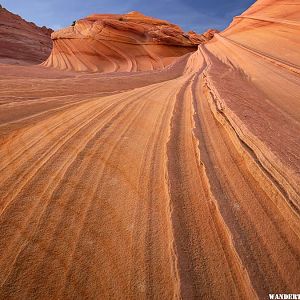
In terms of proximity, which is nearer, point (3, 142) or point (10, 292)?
point (10, 292)

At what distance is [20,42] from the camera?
17812mm

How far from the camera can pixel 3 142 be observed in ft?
6.42

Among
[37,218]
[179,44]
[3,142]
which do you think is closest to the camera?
[37,218]

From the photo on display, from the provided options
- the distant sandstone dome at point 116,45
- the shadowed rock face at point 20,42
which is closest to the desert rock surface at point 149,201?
the distant sandstone dome at point 116,45

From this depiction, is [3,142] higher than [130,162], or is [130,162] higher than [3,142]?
[3,142]

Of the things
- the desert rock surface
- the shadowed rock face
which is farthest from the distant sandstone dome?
the desert rock surface

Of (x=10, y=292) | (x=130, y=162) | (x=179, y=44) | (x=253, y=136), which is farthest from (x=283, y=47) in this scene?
(x=179, y=44)

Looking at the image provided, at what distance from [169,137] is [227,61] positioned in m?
4.52

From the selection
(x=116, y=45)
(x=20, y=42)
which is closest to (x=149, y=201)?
(x=116, y=45)

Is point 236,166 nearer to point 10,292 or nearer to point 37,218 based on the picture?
point 37,218

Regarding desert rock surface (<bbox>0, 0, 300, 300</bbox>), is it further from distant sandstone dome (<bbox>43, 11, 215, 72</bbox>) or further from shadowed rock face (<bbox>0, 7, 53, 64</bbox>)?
shadowed rock face (<bbox>0, 7, 53, 64</bbox>)

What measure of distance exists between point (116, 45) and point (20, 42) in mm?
9723

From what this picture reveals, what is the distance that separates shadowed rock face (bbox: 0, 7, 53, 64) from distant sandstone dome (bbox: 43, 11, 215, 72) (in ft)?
13.3

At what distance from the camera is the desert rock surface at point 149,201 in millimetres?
1091
